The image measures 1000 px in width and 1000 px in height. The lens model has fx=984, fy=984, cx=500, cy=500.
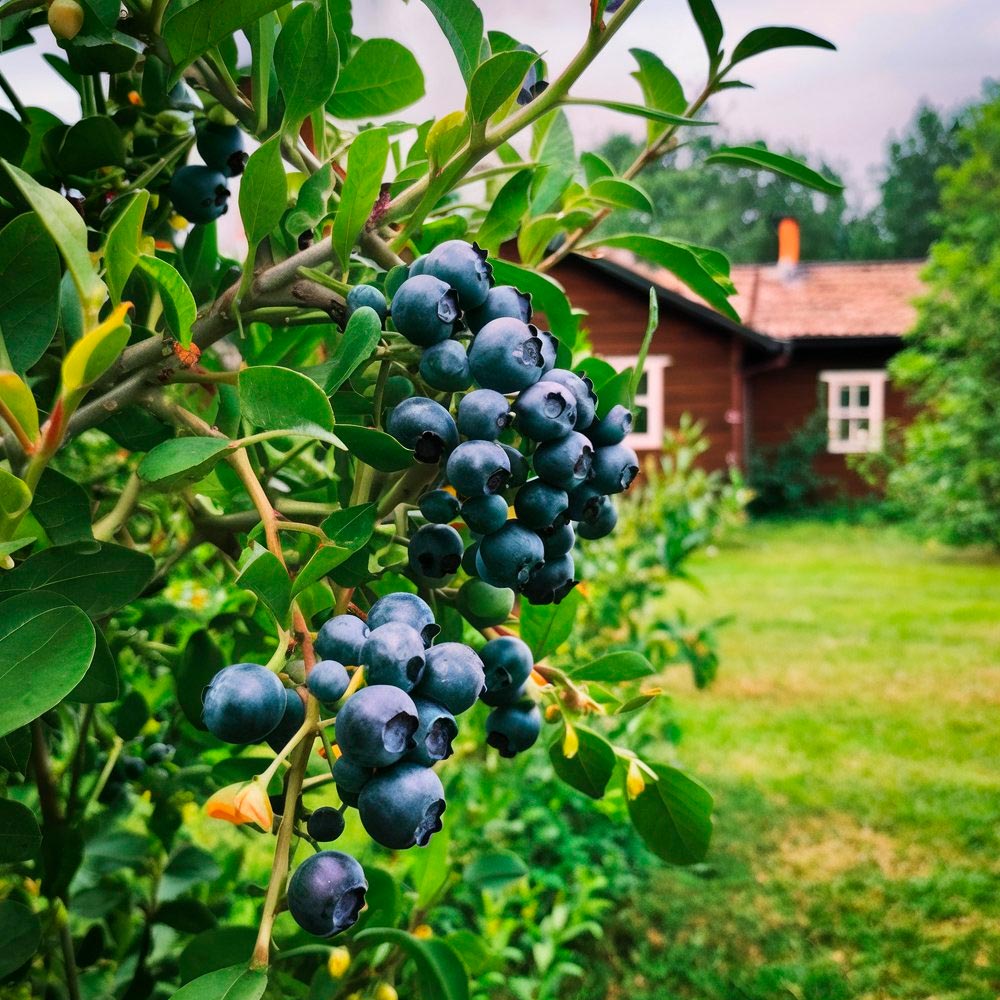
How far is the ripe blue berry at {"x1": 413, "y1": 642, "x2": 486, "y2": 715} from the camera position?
0.50m

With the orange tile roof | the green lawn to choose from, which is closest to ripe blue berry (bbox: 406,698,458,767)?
the green lawn

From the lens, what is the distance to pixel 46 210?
1.32 feet

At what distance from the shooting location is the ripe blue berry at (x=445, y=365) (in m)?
0.55

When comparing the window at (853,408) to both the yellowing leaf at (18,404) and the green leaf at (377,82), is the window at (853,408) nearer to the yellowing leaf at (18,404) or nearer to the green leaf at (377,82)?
the green leaf at (377,82)

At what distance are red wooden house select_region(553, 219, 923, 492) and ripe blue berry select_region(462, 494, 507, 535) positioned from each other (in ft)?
40.9

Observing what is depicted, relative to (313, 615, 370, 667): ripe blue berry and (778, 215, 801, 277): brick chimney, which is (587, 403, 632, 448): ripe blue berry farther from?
(778, 215, 801, 277): brick chimney

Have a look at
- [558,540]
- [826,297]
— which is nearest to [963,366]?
[826,297]

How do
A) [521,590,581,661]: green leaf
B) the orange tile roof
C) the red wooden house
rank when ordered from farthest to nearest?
the orange tile roof, the red wooden house, [521,590,581,661]: green leaf

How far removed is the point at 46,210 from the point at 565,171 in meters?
0.55

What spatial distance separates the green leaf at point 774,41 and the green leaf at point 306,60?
1.00 ft

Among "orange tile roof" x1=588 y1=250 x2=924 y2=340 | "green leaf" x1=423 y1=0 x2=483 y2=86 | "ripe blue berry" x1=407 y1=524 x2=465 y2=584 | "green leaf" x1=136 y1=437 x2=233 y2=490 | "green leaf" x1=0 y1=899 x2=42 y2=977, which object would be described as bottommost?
"green leaf" x1=0 y1=899 x2=42 y2=977

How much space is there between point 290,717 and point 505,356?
228 millimetres

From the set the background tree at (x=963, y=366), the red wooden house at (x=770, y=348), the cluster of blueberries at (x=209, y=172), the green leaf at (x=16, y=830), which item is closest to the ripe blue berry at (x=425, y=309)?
the cluster of blueberries at (x=209, y=172)

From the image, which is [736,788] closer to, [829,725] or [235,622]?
[829,725]
